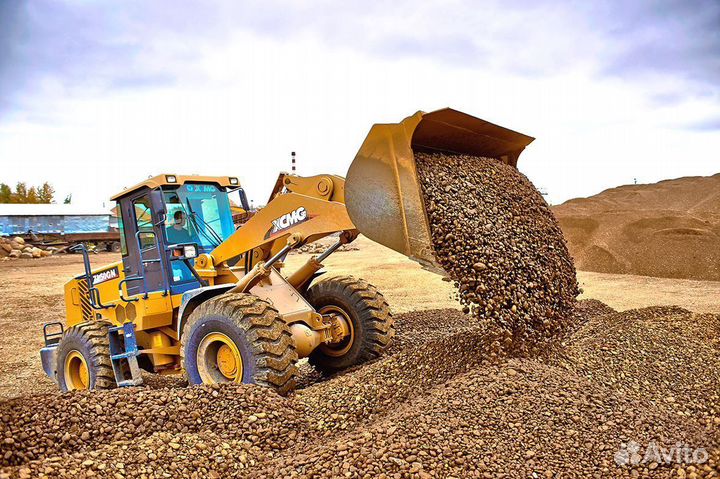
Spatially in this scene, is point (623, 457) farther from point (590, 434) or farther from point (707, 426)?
point (707, 426)

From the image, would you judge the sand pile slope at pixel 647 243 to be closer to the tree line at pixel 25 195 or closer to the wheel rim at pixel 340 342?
the wheel rim at pixel 340 342

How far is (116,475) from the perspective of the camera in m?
3.83

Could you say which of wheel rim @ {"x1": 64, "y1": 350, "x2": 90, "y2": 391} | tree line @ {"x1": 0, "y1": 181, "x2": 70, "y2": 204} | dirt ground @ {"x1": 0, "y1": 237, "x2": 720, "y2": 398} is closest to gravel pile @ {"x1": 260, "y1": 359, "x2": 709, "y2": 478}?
wheel rim @ {"x1": 64, "y1": 350, "x2": 90, "y2": 391}

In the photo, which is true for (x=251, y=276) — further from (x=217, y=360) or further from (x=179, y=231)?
(x=179, y=231)

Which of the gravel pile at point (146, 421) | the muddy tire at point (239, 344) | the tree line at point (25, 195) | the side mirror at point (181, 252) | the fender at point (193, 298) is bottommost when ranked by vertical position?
the gravel pile at point (146, 421)

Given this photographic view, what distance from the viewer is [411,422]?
4.27m

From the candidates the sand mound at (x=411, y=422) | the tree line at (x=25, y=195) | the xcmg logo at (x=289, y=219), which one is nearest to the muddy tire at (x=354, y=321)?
the sand mound at (x=411, y=422)

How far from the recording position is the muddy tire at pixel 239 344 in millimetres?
5395

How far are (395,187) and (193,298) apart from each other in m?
2.52

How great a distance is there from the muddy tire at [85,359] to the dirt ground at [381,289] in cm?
87

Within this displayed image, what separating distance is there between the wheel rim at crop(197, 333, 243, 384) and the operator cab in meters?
1.18

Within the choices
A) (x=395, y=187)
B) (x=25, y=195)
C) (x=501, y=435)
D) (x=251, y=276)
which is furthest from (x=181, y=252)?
(x=25, y=195)

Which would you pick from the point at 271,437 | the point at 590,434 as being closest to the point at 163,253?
the point at 271,437

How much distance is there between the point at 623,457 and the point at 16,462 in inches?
166
